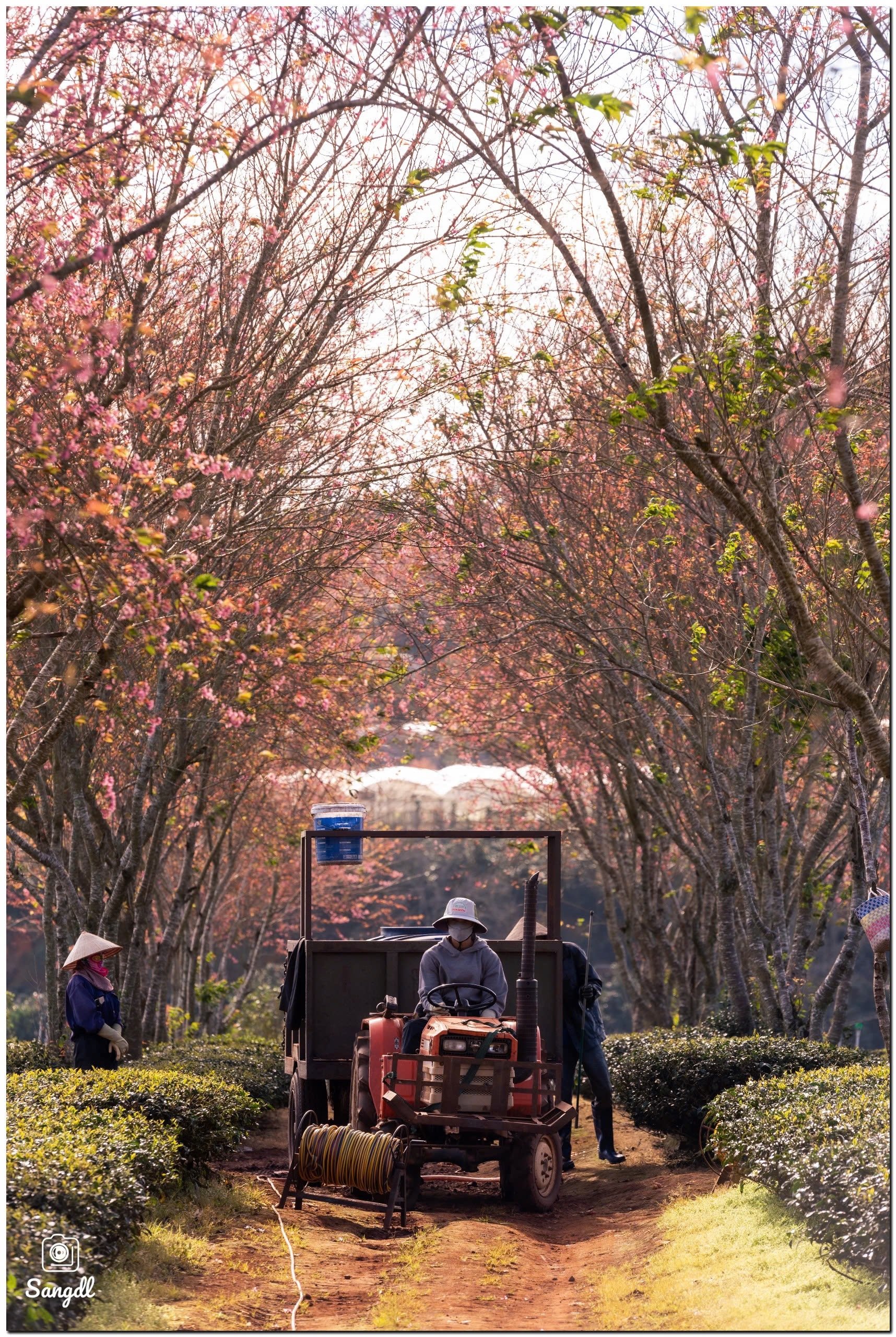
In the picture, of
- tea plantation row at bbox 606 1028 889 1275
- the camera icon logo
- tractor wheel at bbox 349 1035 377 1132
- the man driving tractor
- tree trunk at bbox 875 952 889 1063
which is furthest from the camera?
the man driving tractor

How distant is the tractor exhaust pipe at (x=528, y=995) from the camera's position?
8.45 meters

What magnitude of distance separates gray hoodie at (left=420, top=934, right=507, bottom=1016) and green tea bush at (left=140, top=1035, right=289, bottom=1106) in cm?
341

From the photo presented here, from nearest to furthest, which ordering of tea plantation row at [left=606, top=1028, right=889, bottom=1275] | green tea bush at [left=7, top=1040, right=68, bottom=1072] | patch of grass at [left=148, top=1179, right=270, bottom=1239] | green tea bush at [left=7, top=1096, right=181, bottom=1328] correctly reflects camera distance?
green tea bush at [left=7, top=1096, right=181, bottom=1328]
tea plantation row at [left=606, top=1028, right=889, bottom=1275]
patch of grass at [left=148, top=1179, right=270, bottom=1239]
green tea bush at [left=7, top=1040, right=68, bottom=1072]

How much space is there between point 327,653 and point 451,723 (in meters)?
6.18

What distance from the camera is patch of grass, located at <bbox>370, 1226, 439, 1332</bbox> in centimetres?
627

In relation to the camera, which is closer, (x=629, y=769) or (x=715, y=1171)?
(x=715, y=1171)

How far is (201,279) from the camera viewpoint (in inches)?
427

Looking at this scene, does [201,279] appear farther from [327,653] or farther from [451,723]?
[451,723]

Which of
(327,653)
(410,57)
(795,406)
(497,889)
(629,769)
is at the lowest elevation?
(497,889)

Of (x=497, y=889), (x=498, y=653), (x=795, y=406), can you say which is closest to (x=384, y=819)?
(x=497, y=889)

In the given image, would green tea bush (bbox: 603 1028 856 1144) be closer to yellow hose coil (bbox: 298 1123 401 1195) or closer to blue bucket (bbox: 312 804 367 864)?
blue bucket (bbox: 312 804 367 864)

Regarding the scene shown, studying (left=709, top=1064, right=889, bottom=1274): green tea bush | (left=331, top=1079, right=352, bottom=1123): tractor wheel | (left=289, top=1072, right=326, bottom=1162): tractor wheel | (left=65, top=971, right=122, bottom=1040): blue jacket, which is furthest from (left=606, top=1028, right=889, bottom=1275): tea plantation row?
(left=65, top=971, right=122, bottom=1040): blue jacket

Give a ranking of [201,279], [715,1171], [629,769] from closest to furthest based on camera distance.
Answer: [715,1171] → [201,279] → [629,769]

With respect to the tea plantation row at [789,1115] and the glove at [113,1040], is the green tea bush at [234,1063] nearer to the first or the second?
the glove at [113,1040]
